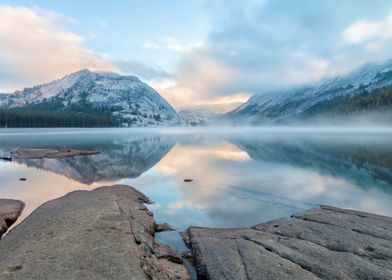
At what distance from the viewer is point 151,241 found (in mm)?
16375

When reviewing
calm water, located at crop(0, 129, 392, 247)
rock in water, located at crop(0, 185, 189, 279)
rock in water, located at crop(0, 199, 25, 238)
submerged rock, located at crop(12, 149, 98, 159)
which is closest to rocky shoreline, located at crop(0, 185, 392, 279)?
rock in water, located at crop(0, 185, 189, 279)

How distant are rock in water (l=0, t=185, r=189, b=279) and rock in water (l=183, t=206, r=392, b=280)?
6.48 ft

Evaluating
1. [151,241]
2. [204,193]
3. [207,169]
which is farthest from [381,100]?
[151,241]

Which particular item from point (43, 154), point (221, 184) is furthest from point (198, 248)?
point (43, 154)

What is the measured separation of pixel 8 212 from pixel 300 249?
20.0m

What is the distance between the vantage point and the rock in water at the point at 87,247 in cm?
1198

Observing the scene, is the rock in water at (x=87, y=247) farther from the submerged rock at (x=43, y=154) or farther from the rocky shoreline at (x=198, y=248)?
the submerged rock at (x=43, y=154)

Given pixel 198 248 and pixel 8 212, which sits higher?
pixel 198 248

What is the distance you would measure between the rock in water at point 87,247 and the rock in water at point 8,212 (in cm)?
148

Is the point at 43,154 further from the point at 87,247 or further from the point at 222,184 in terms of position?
the point at 87,247

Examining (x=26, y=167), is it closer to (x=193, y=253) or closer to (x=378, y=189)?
(x=193, y=253)

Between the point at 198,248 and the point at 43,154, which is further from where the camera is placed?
the point at 43,154

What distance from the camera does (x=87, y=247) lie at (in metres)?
14.0

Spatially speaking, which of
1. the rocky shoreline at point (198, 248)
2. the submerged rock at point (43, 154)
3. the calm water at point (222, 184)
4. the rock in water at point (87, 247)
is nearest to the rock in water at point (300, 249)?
the rocky shoreline at point (198, 248)
